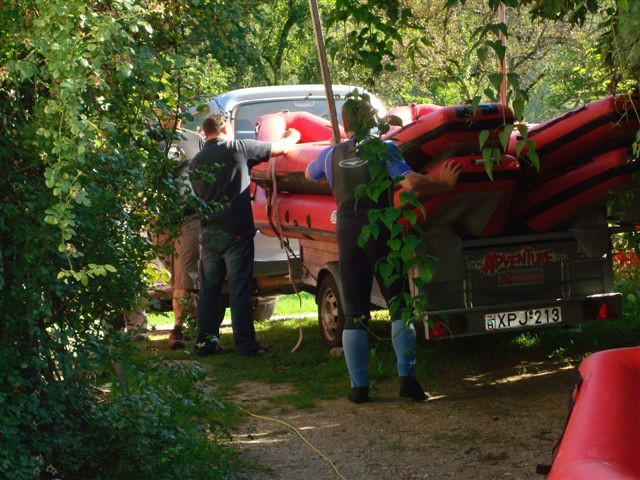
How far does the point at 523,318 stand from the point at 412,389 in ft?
3.35

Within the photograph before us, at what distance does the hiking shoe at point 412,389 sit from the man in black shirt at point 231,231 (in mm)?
2507

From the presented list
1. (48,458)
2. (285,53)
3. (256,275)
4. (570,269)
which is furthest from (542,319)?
(285,53)

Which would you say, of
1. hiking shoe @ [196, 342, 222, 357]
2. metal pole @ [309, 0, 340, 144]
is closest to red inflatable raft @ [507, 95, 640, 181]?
metal pole @ [309, 0, 340, 144]

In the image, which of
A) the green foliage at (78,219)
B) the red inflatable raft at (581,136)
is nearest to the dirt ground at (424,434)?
the green foliage at (78,219)

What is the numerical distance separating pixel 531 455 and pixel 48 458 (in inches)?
123

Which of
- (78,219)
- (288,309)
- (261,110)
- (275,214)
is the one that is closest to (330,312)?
(275,214)

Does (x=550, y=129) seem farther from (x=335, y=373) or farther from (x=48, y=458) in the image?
(x=48, y=458)

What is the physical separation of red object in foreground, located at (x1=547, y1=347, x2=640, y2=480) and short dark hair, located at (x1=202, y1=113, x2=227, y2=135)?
20.9 feet

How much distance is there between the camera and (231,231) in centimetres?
1064

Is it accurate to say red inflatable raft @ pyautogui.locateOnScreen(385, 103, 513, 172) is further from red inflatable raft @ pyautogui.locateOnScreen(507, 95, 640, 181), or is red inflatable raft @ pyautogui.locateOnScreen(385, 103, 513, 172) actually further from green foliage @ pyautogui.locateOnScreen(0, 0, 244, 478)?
green foliage @ pyautogui.locateOnScreen(0, 0, 244, 478)

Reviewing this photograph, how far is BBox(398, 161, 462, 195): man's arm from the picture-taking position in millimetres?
7758

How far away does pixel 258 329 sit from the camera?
12.8 metres

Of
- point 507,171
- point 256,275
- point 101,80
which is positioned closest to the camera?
point 101,80

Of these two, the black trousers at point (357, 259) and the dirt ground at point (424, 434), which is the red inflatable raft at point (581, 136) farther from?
the dirt ground at point (424, 434)
